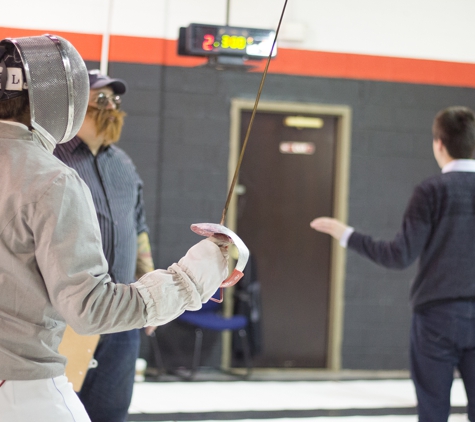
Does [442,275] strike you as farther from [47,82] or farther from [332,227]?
[47,82]

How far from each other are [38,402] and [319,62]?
431cm

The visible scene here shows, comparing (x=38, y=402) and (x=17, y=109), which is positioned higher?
(x=17, y=109)

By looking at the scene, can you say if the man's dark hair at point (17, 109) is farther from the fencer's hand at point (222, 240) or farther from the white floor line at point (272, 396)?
the white floor line at point (272, 396)

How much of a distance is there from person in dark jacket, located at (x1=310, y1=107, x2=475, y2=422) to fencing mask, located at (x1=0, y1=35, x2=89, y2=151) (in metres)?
1.39

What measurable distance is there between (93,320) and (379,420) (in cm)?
299

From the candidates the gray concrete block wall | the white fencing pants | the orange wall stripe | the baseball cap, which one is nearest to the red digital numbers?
the orange wall stripe

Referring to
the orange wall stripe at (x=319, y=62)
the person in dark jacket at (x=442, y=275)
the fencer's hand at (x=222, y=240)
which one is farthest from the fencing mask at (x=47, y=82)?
the orange wall stripe at (x=319, y=62)

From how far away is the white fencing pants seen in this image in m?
1.15

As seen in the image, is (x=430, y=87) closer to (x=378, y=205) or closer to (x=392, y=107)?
(x=392, y=107)

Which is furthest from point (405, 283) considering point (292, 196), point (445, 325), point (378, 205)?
point (445, 325)

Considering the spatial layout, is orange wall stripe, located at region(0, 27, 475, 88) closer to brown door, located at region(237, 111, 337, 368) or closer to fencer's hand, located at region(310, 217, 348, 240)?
brown door, located at region(237, 111, 337, 368)

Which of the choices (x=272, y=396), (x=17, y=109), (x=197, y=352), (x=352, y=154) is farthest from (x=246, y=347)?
(x=17, y=109)

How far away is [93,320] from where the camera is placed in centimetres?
111

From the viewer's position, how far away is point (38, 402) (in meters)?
1.17
